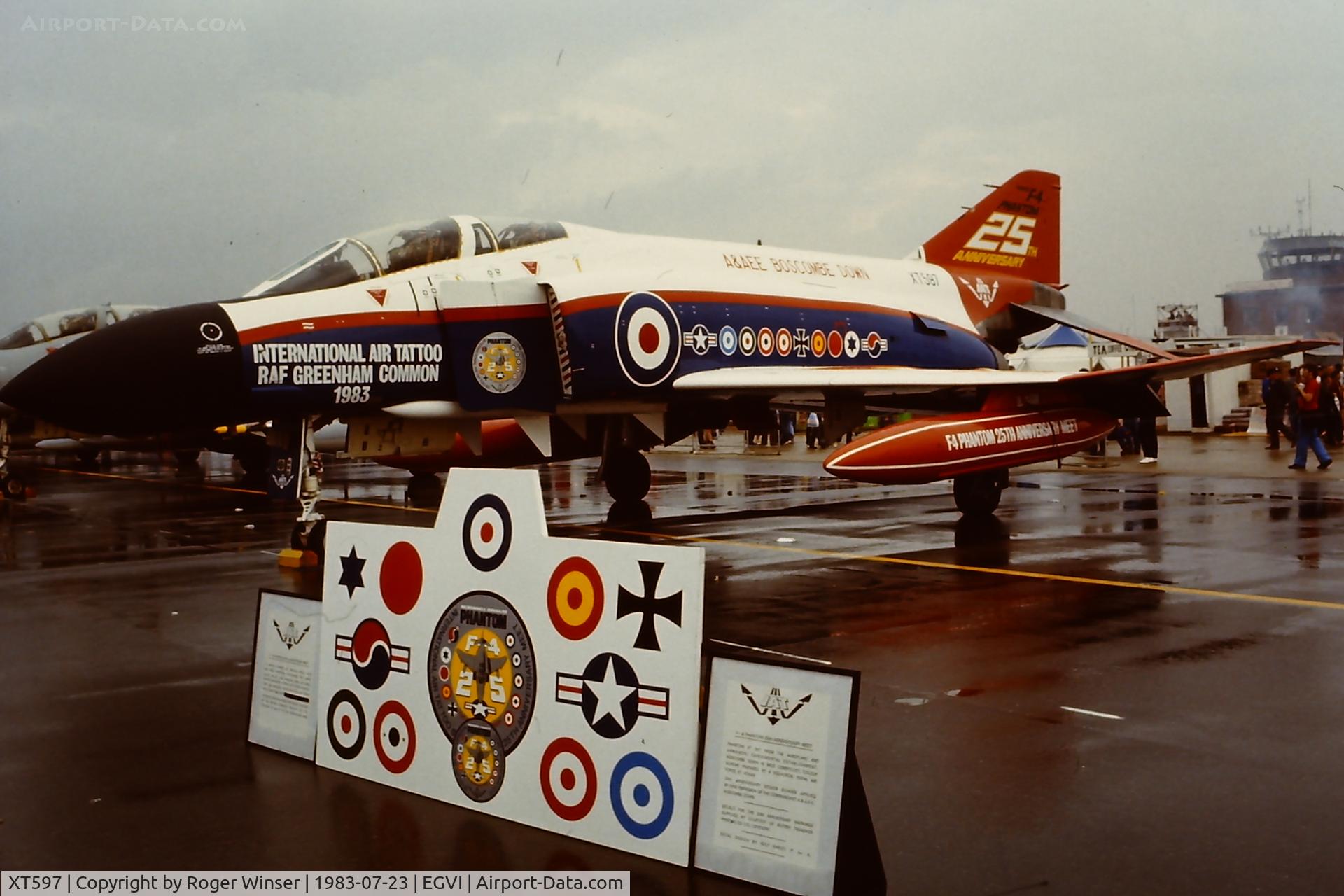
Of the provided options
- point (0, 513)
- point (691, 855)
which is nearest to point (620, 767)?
point (691, 855)

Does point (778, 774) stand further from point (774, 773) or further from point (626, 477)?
point (626, 477)

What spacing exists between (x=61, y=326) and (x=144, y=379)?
12.9 meters

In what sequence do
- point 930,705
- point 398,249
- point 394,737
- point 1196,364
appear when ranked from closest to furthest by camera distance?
point 394,737
point 930,705
point 398,249
point 1196,364

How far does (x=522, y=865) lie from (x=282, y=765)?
143cm

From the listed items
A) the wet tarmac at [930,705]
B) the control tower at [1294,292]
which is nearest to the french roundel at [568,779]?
the wet tarmac at [930,705]

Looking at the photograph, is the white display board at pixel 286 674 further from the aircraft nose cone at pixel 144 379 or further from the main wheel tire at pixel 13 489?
the main wheel tire at pixel 13 489

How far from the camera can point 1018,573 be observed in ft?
29.2

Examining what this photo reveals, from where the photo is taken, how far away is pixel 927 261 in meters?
16.8

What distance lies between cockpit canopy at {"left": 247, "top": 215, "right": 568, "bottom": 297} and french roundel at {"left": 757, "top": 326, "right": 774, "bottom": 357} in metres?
2.47

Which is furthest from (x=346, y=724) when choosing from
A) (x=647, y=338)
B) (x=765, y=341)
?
(x=765, y=341)

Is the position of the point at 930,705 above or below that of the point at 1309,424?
below

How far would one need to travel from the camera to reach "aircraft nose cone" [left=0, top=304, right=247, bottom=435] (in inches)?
343

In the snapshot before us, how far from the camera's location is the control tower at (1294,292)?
A: 81000 mm

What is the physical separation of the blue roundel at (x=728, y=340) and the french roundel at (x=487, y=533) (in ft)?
28.5
